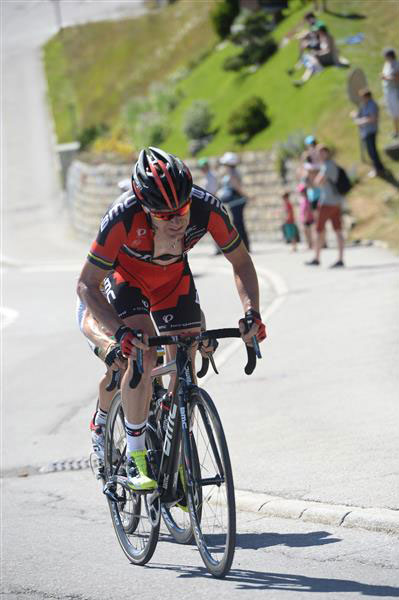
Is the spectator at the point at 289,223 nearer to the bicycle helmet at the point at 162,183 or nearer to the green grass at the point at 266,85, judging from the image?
the green grass at the point at 266,85

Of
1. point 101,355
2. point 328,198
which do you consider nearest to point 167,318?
point 101,355

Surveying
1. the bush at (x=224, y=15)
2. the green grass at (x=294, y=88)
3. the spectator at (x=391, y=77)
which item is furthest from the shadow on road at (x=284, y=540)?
the bush at (x=224, y=15)

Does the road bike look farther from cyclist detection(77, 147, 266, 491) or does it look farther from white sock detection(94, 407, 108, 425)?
white sock detection(94, 407, 108, 425)

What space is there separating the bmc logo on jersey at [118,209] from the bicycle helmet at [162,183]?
0.20 meters

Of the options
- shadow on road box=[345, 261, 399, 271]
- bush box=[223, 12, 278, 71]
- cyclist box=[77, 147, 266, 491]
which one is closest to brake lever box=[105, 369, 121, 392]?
cyclist box=[77, 147, 266, 491]

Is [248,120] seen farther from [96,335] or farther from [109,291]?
[96,335]

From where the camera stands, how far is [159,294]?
6.40 metres

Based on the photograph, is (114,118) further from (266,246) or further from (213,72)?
(266,246)

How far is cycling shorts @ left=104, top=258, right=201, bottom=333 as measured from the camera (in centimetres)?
631

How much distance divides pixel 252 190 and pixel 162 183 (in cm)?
2224

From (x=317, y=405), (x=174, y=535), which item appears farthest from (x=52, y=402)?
(x=174, y=535)

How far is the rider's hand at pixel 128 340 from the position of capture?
5.59 metres

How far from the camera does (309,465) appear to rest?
7.67 meters

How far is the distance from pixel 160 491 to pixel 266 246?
1934cm
